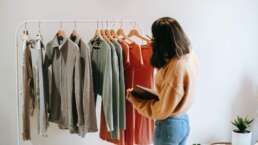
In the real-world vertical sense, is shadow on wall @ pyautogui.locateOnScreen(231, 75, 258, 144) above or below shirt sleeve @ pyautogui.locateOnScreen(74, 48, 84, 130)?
below

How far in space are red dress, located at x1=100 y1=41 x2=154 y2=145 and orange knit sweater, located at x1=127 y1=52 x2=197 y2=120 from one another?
373mm

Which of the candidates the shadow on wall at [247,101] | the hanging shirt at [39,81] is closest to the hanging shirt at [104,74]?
the hanging shirt at [39,81]

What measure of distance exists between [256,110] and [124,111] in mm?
1884

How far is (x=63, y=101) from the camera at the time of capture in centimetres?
285

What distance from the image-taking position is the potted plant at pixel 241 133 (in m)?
3.56

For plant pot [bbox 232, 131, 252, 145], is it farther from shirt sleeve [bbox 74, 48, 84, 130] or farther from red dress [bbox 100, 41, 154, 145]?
shirt sleeve [bbox 74, 48, 84, 130]

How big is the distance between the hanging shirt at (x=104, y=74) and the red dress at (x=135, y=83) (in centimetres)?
14

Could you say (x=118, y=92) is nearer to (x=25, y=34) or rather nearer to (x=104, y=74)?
(x=104, y=74)

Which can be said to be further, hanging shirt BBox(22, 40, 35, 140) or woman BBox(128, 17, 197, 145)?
hanging shirt BBox(22, 40, 35, 140)

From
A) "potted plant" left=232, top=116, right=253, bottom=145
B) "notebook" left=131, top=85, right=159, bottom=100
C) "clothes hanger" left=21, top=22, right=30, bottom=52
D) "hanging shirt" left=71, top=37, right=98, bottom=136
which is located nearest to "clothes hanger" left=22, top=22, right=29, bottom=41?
"clothes hanger" left=21, top=22, right=30, bottom=52

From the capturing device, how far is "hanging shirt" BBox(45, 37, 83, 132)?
280cm

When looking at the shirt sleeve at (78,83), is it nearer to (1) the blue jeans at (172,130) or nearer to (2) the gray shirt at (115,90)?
(2) the gray shirt at (115,90)

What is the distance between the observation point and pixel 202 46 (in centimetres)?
370

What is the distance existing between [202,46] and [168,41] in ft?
4.71
